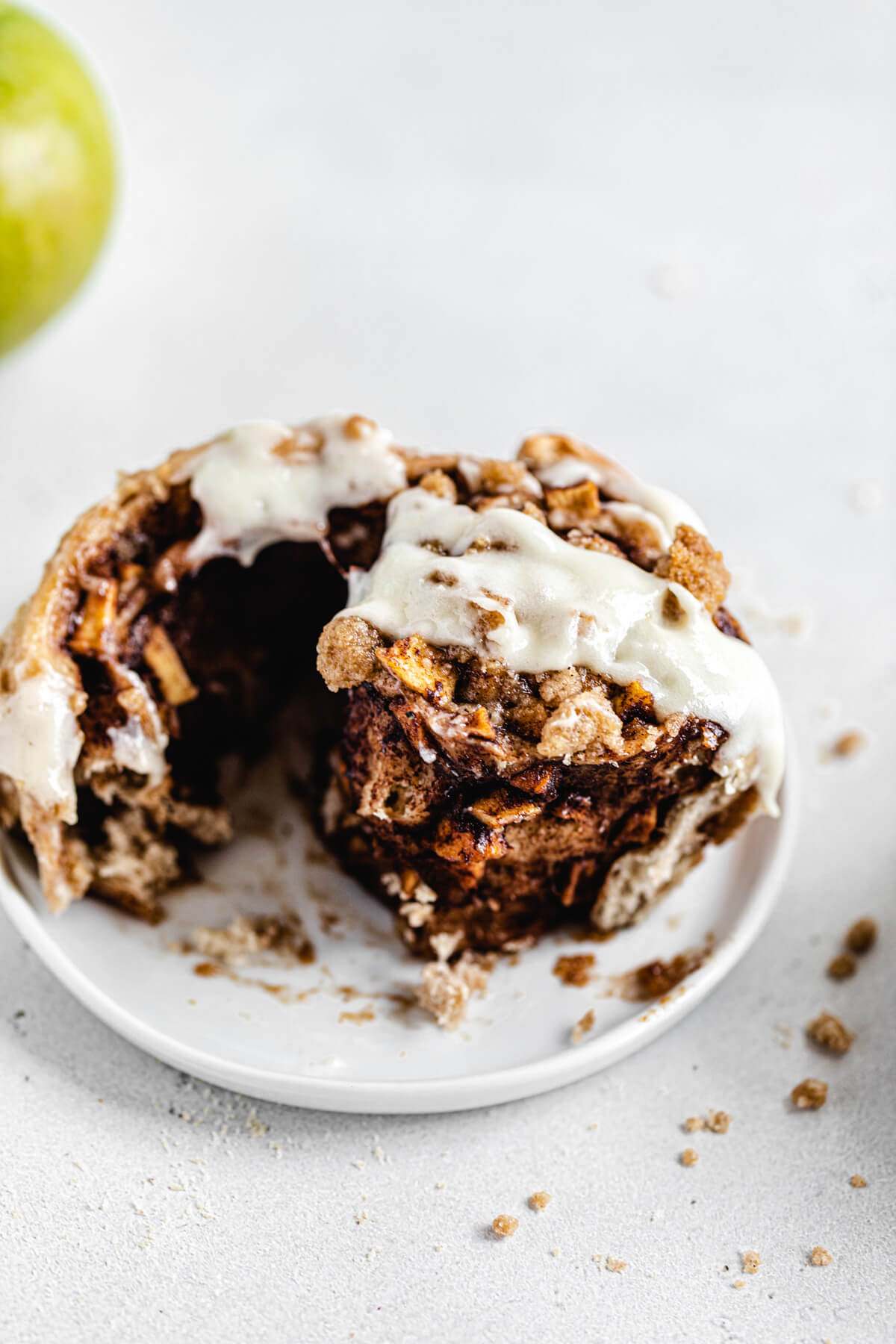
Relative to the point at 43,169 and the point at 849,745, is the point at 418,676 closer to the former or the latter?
the point at 849,745

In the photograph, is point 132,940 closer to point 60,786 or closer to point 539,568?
point 60,786

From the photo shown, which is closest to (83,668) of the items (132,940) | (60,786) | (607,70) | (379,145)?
(60,786)

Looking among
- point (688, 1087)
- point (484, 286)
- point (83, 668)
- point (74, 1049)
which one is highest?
point (484, 286)

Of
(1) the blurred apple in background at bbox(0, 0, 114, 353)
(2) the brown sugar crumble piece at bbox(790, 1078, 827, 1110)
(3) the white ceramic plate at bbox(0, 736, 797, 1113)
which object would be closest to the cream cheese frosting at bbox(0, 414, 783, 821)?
(3) the white ceramic plate at bbox(0, 736, 797, 1113)

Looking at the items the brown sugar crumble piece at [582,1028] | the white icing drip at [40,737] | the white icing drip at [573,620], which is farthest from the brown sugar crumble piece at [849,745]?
the white icing drip at [40,737]

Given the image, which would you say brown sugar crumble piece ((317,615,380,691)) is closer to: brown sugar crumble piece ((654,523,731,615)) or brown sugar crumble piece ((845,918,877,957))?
brown sugar crumble piece ((654,523,731,615))

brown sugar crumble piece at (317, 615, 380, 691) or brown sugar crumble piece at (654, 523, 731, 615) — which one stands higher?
brown sugar crumble piece at (654, 523, 731, 615)
